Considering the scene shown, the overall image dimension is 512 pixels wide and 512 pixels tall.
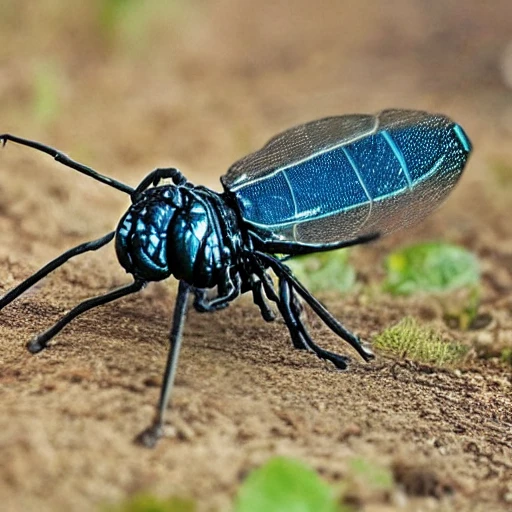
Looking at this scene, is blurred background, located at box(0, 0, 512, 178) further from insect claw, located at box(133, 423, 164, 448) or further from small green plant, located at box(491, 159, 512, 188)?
insect claw, located at box(133, 423, 164, 448)

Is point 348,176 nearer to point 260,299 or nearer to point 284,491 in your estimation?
point 260,299

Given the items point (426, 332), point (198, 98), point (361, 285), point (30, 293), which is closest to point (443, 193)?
point (426, 332)

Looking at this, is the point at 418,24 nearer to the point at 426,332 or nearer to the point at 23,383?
the point at 426,332

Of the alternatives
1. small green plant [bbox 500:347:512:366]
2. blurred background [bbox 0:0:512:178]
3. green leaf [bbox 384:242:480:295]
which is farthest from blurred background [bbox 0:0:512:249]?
small green plant [bbox 500:347:512:366]

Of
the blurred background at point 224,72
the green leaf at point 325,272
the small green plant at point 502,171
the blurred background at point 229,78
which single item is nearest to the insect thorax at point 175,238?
the green leaf at point 325,272

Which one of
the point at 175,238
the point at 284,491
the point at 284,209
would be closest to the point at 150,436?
the point at 284,491

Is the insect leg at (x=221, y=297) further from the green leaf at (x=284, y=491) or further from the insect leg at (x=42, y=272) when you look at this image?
the green leaf at (x=284, y=491)

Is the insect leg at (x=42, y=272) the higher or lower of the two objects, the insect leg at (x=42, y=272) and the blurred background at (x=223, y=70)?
the lower
